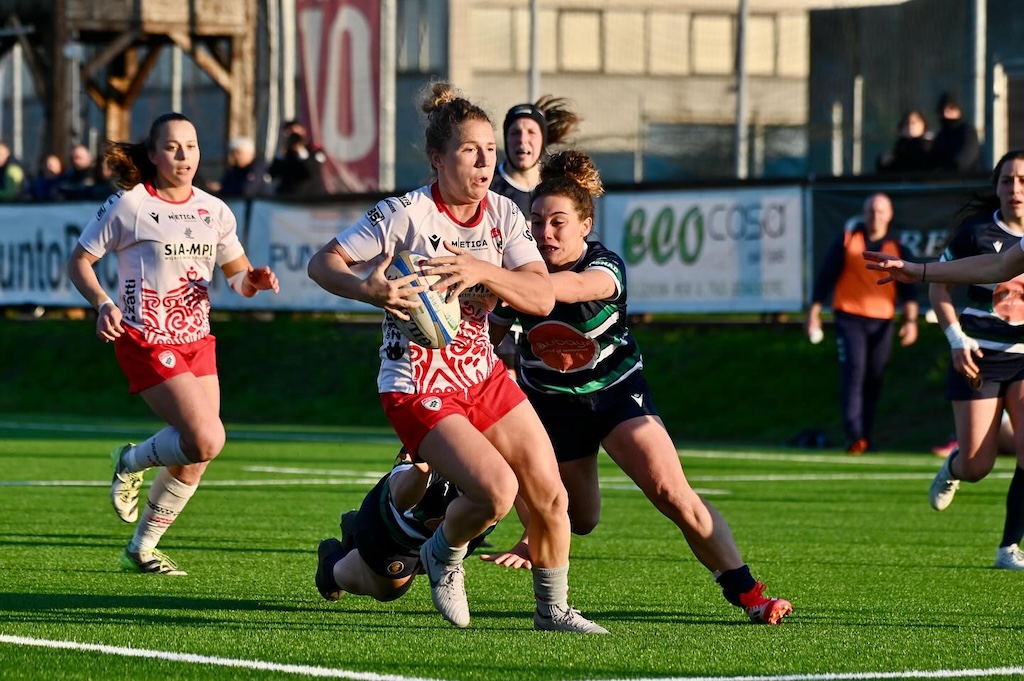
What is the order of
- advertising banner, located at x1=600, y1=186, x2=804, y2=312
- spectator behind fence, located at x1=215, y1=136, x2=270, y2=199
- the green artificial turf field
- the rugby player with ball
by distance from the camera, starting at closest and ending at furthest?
1. the green artificial turf field
2. the rugby player with ball
3. advertising banner, located at x1=600, y1=186, x2=804, y2=312
4. spectator behind fence, located at x1=215, y1=136, x2=270, y2=199

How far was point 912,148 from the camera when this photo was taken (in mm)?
18297

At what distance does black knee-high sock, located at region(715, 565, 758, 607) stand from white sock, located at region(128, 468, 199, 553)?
2747 millimetres

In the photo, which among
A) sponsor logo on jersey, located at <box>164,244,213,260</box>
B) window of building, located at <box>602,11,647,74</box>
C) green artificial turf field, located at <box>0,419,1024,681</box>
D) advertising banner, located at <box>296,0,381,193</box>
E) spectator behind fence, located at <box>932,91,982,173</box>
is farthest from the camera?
window of building, located at <box>602,11,647,74</box>

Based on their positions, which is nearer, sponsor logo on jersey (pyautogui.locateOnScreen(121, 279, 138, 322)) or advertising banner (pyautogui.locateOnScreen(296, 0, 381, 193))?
sponsor logo on jersey (pyautogui.locateOnScreen(121, 279, 138, 322))

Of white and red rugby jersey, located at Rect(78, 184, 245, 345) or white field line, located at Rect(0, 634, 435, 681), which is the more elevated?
white and red rugby jersey, located at Rect(78, 184, 245, 345)

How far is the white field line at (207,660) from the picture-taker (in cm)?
584

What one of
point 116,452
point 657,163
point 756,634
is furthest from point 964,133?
point 657,163

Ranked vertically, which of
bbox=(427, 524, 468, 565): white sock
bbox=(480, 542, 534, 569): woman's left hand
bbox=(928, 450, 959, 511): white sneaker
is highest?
bbox=(427, 524, 468, 565): white sock

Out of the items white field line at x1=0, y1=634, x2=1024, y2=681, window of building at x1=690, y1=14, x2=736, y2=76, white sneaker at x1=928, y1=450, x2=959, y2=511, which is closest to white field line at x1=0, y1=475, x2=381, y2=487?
white sneaker at x1=928, y1=450, x2=959, y2=511

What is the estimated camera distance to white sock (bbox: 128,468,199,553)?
8.64m

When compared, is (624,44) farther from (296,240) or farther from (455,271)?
(455,271)

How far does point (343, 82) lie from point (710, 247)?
8.57m

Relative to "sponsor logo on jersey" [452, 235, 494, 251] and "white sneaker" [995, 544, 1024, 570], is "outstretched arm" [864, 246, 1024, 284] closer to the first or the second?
"sponsor logo on jersey" [452, 235, 494, 251]

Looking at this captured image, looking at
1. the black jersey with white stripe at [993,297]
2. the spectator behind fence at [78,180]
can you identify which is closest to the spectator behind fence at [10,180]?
the spectator behind fence at [78,180]
